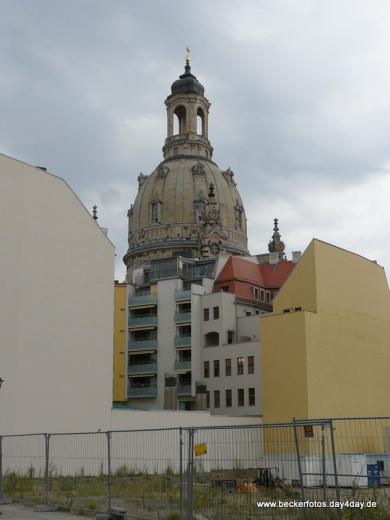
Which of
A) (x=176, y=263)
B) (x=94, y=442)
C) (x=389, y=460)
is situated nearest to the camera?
(x=389, y=460)

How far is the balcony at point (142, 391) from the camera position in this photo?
69.6 metres

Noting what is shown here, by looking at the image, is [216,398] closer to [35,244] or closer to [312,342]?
[312,342]

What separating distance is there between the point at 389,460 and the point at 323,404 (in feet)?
90.6

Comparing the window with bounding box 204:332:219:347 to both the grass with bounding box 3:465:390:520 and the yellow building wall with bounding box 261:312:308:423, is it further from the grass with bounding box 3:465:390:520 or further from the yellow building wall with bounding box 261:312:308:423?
the grass with bounding box 3:465:390:520

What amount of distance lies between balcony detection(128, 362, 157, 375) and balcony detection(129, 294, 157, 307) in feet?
19.6

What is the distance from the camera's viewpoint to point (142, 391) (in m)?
70.2

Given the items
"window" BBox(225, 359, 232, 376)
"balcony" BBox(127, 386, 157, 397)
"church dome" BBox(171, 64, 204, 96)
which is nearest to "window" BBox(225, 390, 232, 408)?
"window" BBox(225, 359, 232, 376)

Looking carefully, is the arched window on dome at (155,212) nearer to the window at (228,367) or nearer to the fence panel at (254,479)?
the window at (228,367)

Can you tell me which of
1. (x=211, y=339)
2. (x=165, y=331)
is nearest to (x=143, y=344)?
(x=165, y=331)

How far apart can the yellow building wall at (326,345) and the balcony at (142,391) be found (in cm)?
1993

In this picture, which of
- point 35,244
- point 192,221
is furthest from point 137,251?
point 35,244

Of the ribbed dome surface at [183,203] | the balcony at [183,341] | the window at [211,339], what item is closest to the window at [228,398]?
the window at [211,339]

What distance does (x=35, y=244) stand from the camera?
39.7m

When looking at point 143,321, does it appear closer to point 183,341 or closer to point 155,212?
point 183,341
